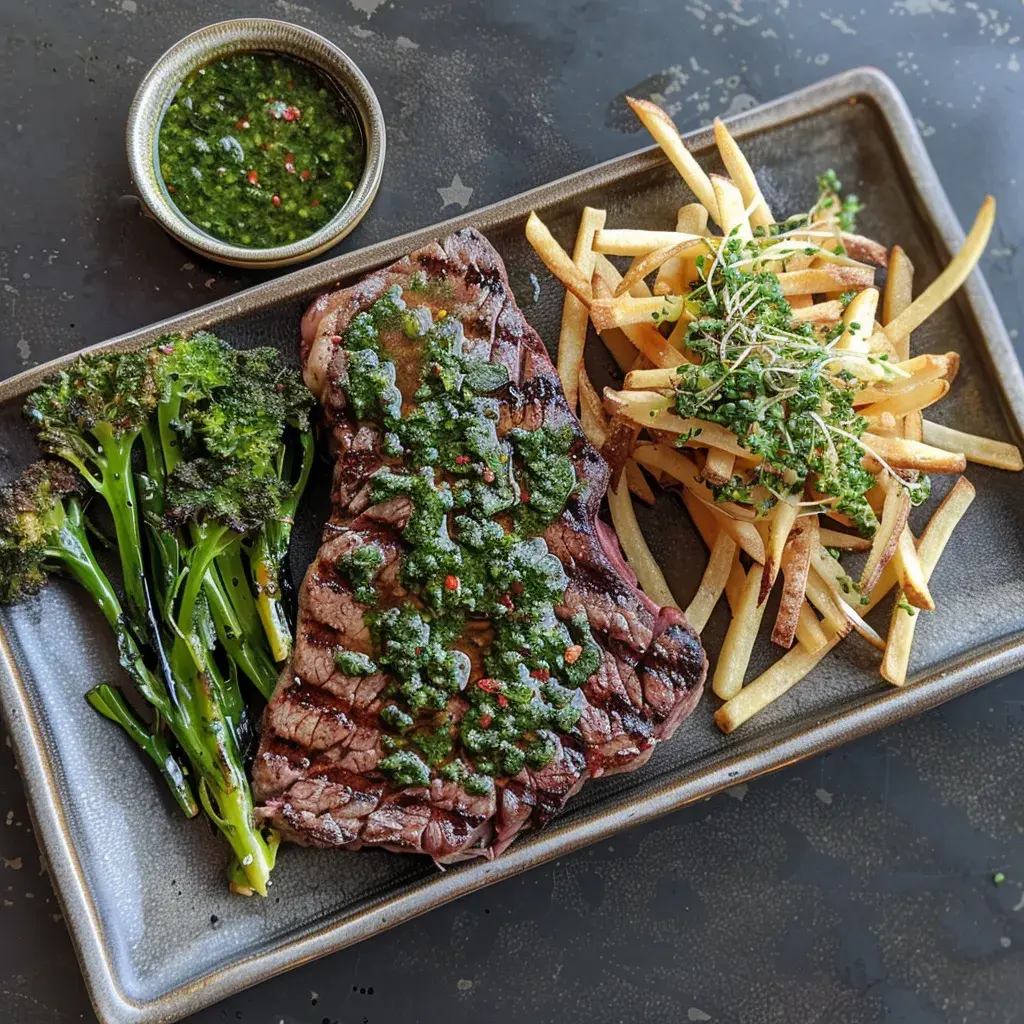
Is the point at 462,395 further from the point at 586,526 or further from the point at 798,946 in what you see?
the point at 798,946

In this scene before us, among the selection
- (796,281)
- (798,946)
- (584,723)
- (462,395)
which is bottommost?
(798,946)

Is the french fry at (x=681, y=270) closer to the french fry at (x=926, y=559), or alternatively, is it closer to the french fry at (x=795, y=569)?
the french fry at (x=795, y=569)

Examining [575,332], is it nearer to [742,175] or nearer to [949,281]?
[742,175]

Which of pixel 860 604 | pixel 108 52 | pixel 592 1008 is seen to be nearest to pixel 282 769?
pixel 592 1008

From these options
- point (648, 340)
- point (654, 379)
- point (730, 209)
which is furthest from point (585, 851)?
point (730, 209)

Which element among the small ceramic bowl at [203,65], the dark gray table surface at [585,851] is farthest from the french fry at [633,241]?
the small ceramic bowl at [203,65]

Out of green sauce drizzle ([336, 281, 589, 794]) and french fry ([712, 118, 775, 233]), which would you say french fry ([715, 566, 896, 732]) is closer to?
green sauce drizzle ([336, 281, 589, 794])

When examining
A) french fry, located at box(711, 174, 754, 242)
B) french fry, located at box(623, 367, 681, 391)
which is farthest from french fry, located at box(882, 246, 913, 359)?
french fry, located at box(623, 367, 681, 391)
